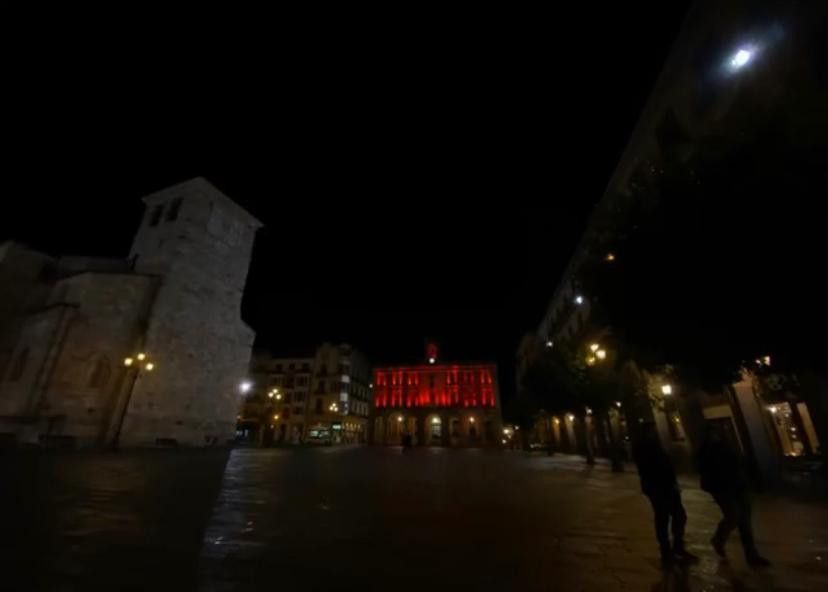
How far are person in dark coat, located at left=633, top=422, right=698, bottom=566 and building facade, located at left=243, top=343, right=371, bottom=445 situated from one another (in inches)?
2485

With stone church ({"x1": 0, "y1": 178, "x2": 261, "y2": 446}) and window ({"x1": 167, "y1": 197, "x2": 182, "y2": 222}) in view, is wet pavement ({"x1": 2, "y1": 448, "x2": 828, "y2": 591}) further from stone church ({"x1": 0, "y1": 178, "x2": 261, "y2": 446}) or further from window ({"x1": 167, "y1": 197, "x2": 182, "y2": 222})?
window ({"x1": 167, "y1": 197, "x2": 182, "y2": 222})

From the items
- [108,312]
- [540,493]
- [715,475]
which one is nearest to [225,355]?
[108,312]

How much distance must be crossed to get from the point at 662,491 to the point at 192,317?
103 feet

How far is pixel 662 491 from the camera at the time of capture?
5.15 meters

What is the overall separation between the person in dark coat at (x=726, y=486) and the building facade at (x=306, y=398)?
63.5 metres

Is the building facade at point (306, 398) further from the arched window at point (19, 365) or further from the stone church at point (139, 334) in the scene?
the arched window at point (19, 365)

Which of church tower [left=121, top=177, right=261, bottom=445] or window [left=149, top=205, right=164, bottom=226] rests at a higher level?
window [left=149, top=205, right=164, bottom=226]

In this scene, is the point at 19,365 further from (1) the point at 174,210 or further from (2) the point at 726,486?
(2) the point at 726,486

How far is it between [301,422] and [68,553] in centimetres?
6675

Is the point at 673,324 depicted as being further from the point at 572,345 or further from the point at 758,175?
the point at 572,345

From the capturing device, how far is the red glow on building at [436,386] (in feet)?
226

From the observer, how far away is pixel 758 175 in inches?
247

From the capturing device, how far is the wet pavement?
12.3ft

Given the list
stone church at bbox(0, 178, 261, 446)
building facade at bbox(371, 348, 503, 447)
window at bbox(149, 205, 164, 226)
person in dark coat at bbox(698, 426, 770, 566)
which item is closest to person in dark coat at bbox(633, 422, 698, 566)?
person in dark coat at bbox(698, 426, 770, 566)
